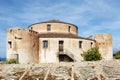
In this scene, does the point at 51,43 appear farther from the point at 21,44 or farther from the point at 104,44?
the point at 104,44

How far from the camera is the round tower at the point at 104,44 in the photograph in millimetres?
56406

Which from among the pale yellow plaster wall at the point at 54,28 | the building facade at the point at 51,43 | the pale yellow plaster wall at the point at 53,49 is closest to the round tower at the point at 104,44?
the building facade at the point at 51,43

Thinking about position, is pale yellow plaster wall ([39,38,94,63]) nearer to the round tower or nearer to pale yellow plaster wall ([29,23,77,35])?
pale yellow plaster wall ([29,23,77,35])

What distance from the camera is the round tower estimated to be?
5641 cm

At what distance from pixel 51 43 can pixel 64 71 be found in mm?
24205

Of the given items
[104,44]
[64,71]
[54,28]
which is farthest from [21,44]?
[64,71]

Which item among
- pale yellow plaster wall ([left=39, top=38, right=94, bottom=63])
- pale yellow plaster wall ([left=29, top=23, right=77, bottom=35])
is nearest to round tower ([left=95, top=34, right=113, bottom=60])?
pale yellow plaster wall ([left=29, top=23, right=77, bottom=35])

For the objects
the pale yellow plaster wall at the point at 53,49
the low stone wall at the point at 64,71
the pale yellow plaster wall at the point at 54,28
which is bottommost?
the low stone wall at the point at 64,71

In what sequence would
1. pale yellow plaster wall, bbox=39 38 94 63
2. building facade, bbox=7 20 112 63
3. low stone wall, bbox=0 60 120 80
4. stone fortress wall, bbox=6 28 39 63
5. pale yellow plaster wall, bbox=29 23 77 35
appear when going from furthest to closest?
pale yellow plaster wall, bbox=29 23 77 35 < pale yellow plaster wall, bbox=39 38 94 63 < building facade, bbox=7 20 112 63 < stone fortress wall, bbox=6 28 39 63 < low stone wall, bbox=0 60 120 80

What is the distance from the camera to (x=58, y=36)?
165ft

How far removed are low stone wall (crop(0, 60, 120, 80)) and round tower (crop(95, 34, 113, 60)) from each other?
2760 cm

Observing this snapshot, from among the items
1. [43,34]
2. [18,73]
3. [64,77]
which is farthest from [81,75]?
[43,34]

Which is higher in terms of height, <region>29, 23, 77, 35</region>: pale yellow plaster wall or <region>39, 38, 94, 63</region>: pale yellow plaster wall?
<region>29, 23, 77, 35</region>: pale yellow plaster wall

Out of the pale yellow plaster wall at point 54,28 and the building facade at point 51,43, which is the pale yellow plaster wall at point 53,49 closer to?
the building facade at point 51,43
